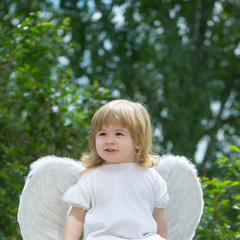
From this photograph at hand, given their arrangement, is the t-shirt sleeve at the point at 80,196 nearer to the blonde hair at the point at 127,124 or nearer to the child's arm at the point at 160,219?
the blonde hair at the point at 127,124

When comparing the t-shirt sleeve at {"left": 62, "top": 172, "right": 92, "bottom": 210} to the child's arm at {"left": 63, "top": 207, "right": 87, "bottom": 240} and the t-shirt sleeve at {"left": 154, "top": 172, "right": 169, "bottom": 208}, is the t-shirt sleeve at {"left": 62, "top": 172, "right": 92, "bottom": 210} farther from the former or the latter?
the t-shirt sleeve at {"left": 154, "top": 172, "right": 169, "bottom": 208}

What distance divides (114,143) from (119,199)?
25cm

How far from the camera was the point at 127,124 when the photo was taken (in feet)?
7.47

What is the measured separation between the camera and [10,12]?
604cm

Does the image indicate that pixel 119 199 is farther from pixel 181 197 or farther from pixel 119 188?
pixel 181 197

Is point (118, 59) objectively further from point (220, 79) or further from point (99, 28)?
point (220, 79)

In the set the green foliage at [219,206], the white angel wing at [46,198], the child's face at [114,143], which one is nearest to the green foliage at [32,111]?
the green foliage at [219,206]

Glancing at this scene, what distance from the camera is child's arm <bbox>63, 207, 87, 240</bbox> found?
2230mm

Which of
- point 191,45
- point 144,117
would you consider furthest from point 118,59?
point 144,117

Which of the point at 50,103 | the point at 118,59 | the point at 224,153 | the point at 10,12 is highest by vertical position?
the point at 10,12

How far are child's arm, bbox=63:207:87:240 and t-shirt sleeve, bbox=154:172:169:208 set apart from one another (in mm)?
333

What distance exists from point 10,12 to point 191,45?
2.28 meters

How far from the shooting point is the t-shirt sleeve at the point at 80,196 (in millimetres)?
2258

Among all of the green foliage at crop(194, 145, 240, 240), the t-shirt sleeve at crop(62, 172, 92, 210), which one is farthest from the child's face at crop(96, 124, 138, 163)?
Result: the green foliage at crop(194, 145, 240, 240)
